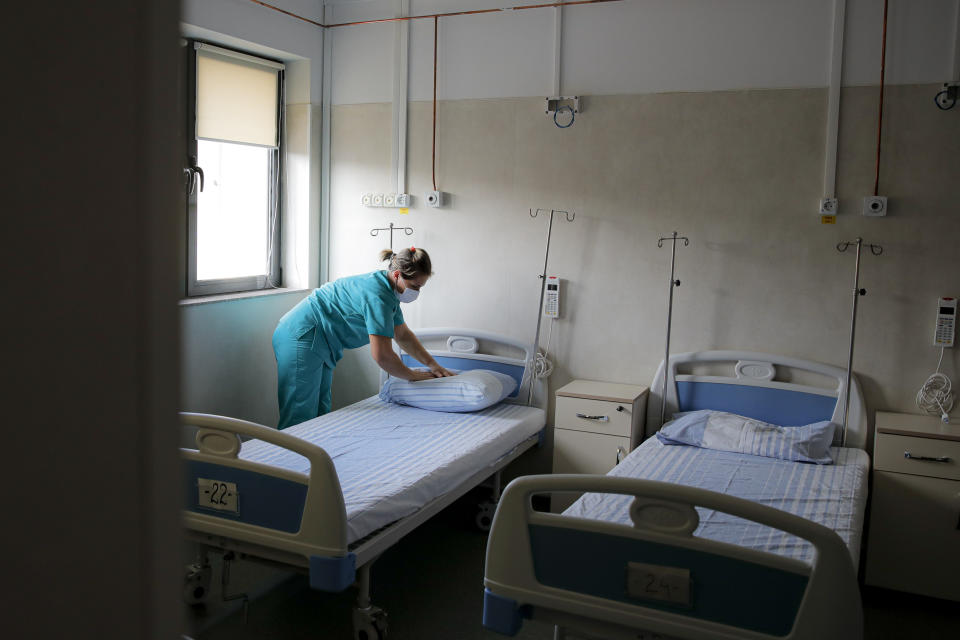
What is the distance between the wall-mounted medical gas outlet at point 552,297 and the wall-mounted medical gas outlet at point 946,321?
1.87 metres

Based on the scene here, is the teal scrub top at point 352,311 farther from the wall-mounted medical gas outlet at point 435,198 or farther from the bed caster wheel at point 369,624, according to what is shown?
the bed caster wheel at point 369,624

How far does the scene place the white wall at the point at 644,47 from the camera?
3.85 meters

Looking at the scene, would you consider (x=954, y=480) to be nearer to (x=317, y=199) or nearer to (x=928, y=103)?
(x=928, y=103)

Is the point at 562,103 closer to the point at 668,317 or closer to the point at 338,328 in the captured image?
the point at 668,317

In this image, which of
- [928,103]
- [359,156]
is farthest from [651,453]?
[359,156]

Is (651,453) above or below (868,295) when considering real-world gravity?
below

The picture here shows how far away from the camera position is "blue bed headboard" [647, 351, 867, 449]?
3.92 metres

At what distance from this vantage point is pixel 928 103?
3.80 m

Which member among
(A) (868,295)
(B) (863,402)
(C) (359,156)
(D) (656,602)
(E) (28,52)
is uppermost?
(C) (359,156)

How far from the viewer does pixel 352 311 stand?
4.34m

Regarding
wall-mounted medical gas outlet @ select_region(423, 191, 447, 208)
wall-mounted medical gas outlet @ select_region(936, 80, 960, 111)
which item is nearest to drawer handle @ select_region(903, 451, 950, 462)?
wall-mounted medical gas outlet @ select_region(936, 80, 960, 111)

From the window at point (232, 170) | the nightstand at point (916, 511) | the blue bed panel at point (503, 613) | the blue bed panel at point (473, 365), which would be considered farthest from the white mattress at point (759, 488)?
the window at point (232, 170)

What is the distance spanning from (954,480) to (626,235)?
1921 mm

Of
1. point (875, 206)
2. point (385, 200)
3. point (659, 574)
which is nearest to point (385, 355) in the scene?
point (385, 200)
